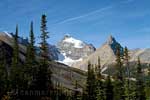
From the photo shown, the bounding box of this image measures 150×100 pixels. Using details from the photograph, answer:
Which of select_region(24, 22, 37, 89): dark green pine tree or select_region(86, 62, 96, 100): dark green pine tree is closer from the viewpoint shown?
select_region(24, 22, 37, 89): dark green pine tree

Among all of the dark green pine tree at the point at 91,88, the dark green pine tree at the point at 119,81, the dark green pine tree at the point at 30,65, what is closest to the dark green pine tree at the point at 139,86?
the dark green pine tree at the point at 119,81

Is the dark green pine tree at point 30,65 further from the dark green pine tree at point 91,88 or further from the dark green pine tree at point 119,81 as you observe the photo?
the dark green pine tree at point 119,81

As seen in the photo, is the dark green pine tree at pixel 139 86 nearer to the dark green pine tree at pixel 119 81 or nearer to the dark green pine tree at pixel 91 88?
the dark green pine tree at pixel 119 81

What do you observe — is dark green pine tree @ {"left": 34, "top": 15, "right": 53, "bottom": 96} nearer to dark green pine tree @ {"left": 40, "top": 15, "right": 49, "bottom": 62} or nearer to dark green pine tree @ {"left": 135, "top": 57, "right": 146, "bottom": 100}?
dark green pine tree @ {"left": 40, "top": 15, "right": 49, "bottom": 62}

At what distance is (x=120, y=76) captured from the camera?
402ft

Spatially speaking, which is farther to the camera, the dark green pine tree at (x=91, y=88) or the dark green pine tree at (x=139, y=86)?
the dark green pine tree at (x=139, y=86)

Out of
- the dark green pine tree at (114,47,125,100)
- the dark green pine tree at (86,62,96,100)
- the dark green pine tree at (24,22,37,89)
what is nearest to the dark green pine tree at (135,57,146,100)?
the dark green pine tree at (114,47,125,100)

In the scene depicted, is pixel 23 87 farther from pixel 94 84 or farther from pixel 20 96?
pixel 94 84

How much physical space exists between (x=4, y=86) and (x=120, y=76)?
36690mm

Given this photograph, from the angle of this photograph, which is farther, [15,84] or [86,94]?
[86,94]

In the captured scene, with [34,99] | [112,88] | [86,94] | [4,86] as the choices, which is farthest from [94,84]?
[4,86]

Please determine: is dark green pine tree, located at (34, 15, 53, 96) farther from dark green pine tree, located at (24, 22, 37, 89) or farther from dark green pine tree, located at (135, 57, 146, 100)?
dark green pine tree, located at (135, 57, 146, 100)

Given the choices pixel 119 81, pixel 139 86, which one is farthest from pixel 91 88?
pixel 139 86

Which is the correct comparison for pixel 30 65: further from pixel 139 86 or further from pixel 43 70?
pixel 139 86
